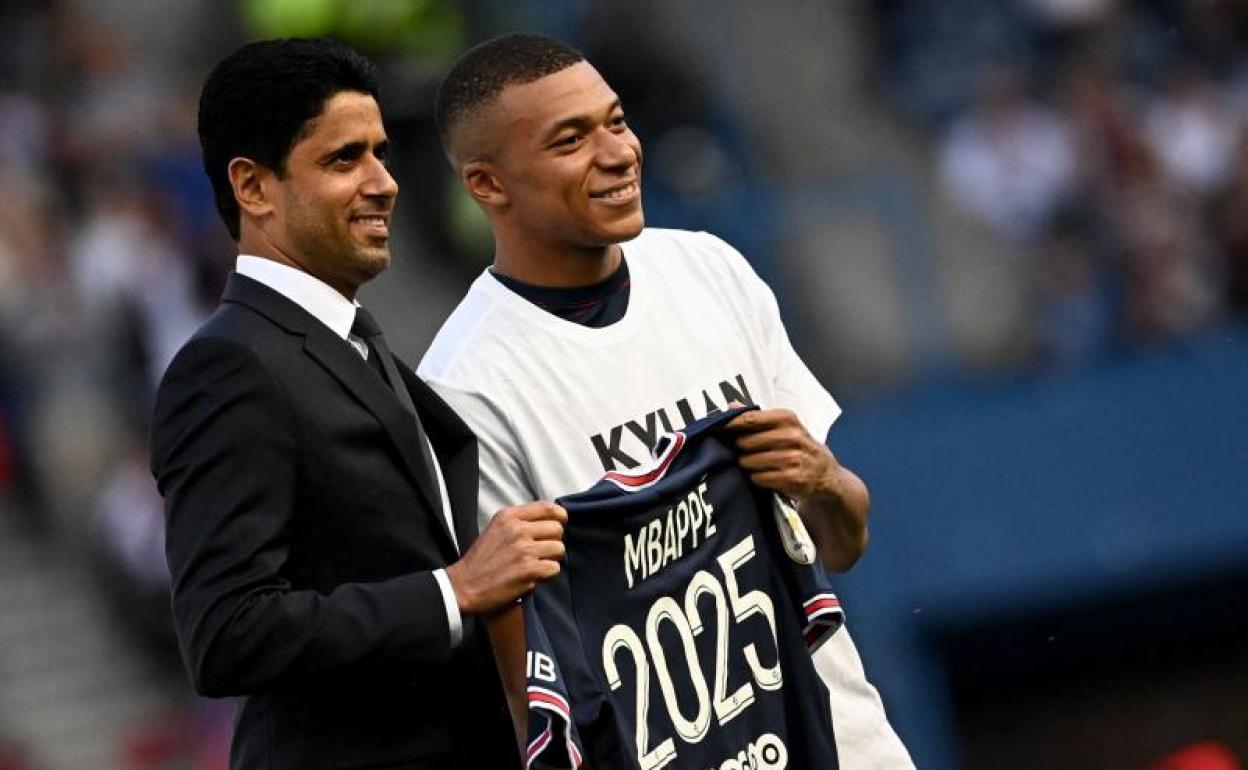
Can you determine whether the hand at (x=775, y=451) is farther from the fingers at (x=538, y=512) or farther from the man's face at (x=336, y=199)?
the man's face at (x=336, y=199)

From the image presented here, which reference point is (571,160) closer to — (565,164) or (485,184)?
(565,164)

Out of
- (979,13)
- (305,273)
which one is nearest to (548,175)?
(305,273)

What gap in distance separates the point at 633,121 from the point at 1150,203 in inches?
86.6

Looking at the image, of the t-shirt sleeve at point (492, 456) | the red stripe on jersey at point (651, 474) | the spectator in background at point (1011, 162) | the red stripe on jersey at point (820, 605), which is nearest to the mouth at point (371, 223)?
the t-shirt sleeve at point (492, 456)

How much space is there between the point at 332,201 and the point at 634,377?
0.69 m

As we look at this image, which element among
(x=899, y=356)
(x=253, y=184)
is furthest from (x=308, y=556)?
(x=899, y=356)

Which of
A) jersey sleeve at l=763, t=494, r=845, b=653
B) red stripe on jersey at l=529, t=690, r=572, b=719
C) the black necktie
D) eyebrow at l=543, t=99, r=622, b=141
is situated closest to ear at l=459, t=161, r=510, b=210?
eyebrow at l=543, t=99, r=622, b=141

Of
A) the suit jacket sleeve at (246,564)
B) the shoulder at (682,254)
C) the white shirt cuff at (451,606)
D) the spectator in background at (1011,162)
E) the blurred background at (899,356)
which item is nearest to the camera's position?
the suit jacket sleeve at (246,564)

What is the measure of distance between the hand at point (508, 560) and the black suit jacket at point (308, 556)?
0.06 m

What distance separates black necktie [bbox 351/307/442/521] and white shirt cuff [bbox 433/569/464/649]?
19cm

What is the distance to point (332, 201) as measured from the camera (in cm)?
378

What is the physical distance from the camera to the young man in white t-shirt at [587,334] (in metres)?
4.14

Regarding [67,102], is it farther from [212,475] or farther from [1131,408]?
[212,475]

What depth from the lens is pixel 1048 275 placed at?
1068 cm
